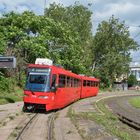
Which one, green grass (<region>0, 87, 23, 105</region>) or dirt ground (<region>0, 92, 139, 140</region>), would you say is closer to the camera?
dirt ground (<region>0, 92, 139, 140</region>)

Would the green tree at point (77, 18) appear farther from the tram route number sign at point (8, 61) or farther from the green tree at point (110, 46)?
the tram route number sign at point (8, 61)

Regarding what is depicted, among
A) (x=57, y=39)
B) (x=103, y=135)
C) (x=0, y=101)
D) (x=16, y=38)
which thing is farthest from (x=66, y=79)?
(x=57, y=39)

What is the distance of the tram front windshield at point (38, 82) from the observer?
86.3ft

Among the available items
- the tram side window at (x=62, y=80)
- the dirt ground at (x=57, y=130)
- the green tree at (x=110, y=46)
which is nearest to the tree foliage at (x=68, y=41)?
the green tree at (x=110, y=46)

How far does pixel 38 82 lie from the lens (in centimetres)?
2655

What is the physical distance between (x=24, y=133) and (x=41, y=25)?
43080 millimetres

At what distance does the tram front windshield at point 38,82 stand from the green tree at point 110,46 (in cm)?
6970

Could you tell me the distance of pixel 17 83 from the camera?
51875 mm

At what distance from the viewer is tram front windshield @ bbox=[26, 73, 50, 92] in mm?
26312

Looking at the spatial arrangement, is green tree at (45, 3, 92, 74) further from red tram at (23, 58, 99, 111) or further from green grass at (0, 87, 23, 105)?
red tram at (23, 58, 99, 111)

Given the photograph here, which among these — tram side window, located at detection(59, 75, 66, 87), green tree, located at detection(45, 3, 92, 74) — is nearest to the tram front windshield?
tram side window, located at detection(59, 75, 66, 87)

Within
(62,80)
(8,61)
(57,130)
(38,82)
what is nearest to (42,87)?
(38,82)

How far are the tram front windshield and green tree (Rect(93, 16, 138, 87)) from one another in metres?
69.7

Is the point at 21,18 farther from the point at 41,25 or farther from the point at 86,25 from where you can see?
the point at 86,25
